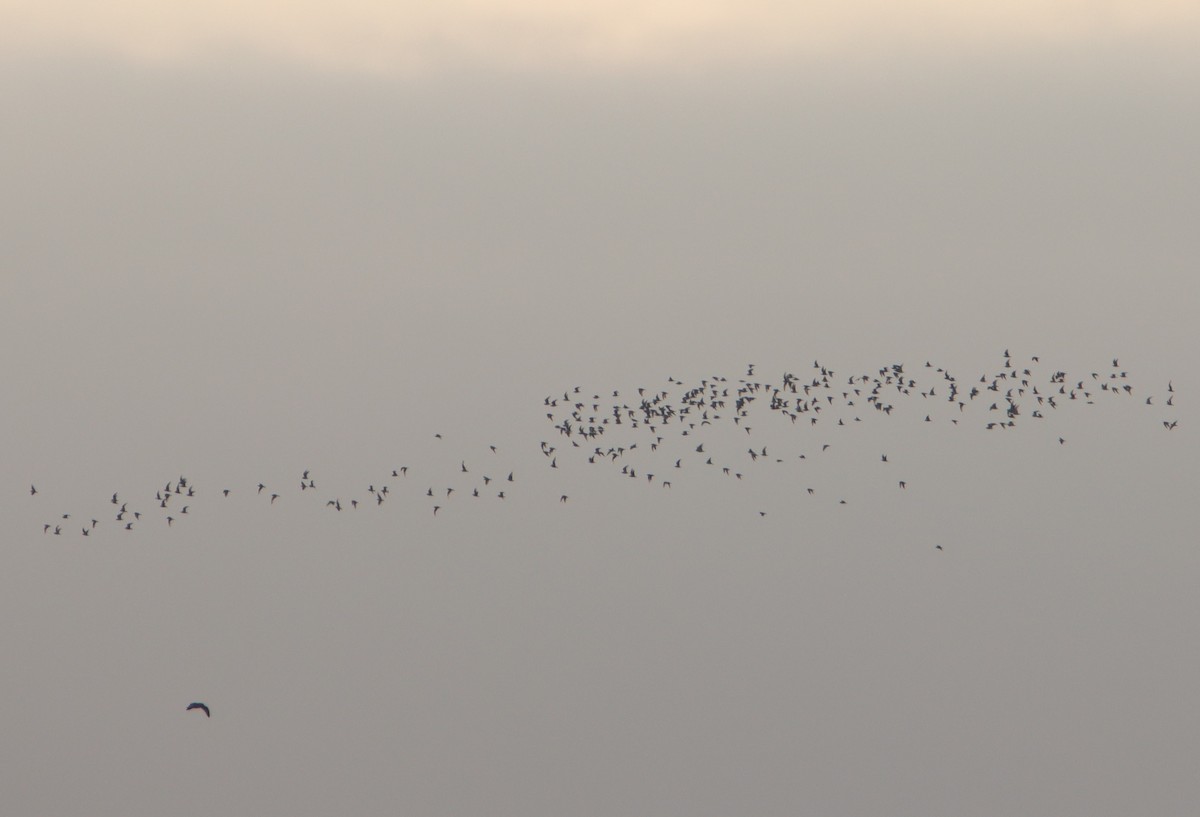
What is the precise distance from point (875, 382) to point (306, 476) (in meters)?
35.7

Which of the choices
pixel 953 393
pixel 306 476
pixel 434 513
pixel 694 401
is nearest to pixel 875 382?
pixel 953 393

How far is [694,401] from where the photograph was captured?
91.7 meters

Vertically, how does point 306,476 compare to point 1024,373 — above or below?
below

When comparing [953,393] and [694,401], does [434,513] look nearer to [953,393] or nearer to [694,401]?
[694,401]

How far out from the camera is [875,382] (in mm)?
95312

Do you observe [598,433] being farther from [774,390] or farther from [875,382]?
[875,382]

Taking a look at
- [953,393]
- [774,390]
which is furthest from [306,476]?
[953,393]

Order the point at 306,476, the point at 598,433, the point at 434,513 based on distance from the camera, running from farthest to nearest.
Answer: the point at 434,513 < the point at 598,433 < the point at 306,476

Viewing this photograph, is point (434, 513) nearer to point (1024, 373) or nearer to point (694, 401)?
point (694, 401)

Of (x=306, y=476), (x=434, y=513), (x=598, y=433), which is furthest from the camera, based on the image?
(x=434, y=513)

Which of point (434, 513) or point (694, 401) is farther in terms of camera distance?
point (434, 513)

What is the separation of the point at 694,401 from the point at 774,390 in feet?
24.8

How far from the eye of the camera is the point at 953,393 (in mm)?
91188

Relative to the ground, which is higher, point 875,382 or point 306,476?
point 875,382
